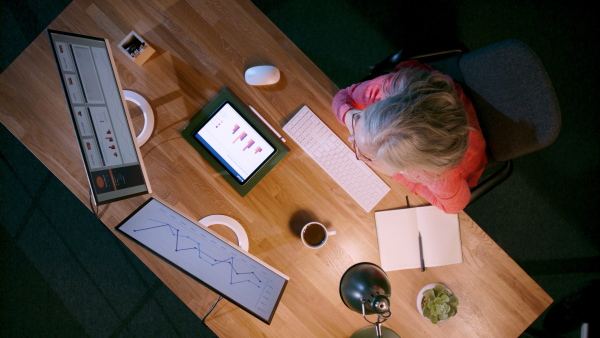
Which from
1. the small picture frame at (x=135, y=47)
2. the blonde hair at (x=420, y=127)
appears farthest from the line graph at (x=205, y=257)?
the small picture frame at (x=135, y=47)

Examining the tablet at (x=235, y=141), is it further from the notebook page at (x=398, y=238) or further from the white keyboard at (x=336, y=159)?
the notebook page at (x=398, y=238)

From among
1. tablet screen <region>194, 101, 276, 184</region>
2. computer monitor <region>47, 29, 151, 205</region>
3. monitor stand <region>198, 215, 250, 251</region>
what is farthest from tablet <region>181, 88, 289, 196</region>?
computer monitor <region>47, 29, 151, 205</region>

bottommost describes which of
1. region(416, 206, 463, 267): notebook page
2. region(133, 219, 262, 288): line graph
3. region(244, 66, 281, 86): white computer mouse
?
region(416, 206, 463, 267): notebook page

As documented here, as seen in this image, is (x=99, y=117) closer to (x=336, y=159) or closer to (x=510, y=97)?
(x=336, y=159)

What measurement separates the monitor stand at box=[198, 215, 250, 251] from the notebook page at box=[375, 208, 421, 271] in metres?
0.48

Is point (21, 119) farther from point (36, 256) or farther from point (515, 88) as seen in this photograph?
point (515, 88)

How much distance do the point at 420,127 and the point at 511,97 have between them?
0.40 meters

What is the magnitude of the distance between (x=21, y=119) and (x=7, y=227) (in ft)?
4.14

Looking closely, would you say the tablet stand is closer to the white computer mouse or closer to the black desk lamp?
the white computer mouse

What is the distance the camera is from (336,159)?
47.3 inches

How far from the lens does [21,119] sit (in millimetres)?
1237

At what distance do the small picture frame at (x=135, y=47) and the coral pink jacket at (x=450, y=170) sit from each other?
70cm

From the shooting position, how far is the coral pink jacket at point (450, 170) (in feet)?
3.53

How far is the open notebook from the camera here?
3.86 feet
